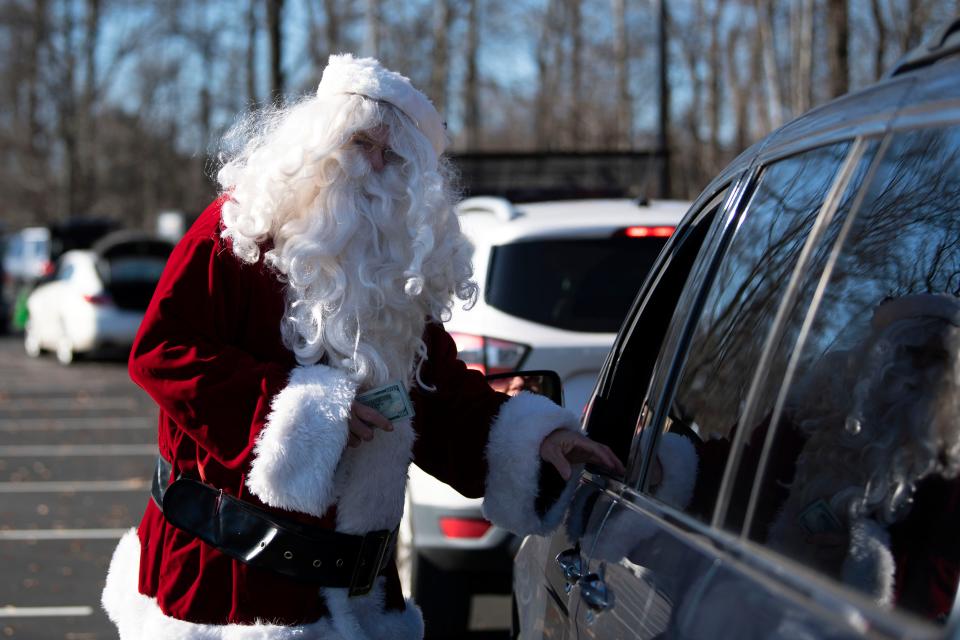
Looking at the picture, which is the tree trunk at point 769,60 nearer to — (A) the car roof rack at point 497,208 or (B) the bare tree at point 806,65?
(B) the bare tree at point 806,65

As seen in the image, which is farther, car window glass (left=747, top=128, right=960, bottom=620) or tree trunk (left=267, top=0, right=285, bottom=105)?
tree trunk (left=267, top=0, right=285, bottom=105)

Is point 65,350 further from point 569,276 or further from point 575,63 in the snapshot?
point 575,63

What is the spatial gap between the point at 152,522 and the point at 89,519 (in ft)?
19.5

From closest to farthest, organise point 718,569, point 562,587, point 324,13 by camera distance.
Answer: point 718,569 < point 562,587 < point 324,13

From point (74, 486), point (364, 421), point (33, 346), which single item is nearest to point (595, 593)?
point (364, 421)

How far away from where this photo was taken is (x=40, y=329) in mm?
20078

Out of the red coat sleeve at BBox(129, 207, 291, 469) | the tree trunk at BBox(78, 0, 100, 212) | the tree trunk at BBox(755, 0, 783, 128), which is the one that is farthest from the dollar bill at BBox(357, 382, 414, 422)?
the tree trunk at BBox(78, 0, 100, 212)

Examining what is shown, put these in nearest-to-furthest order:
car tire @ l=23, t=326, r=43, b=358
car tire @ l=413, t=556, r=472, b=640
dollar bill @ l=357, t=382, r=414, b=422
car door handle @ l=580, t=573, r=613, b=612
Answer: car door handle @ l=580, t=573, r=613, b=612, dollar bill @ l=357, t=382, r=414, b=422, car tire @ l=413, t=556, r=472, b=640, car tire @ l=23, t=326, r=43, b=358

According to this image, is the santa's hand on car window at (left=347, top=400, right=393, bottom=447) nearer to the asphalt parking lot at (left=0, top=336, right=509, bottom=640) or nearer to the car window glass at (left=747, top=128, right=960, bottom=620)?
the car window glass at (left=747, top=128, right=960, bottom=620)

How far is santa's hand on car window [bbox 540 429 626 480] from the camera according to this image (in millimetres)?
2637

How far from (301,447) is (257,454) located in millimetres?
103

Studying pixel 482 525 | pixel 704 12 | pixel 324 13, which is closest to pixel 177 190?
pixel 324 13

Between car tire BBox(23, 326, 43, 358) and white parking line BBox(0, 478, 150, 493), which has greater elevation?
white parking line BBox(0, 478, 150, 493)

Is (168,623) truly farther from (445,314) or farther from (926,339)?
(926,339)
